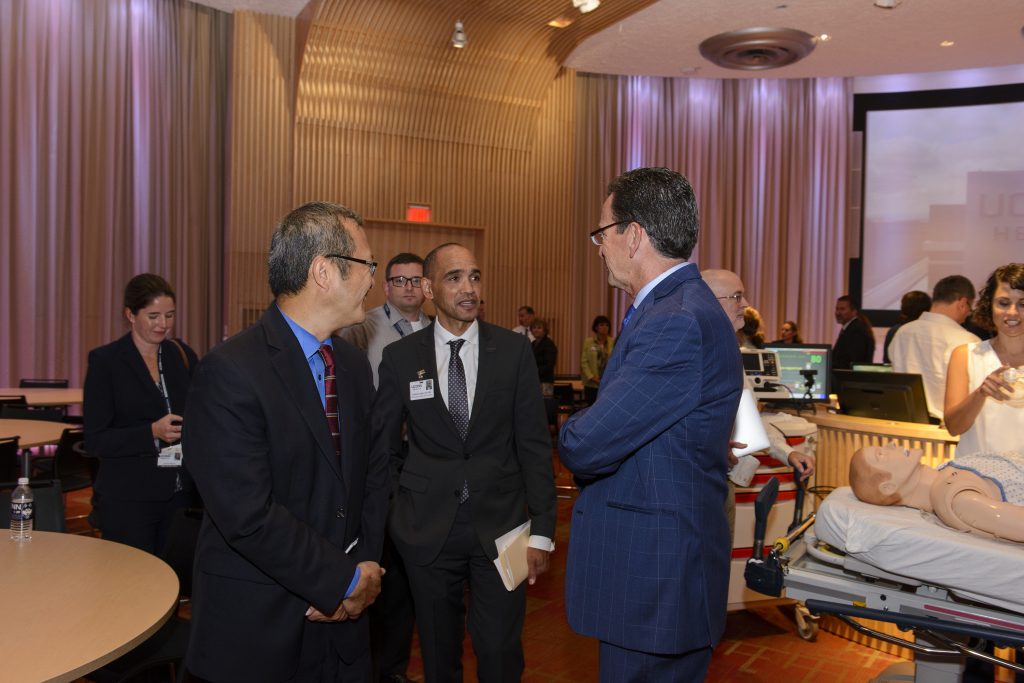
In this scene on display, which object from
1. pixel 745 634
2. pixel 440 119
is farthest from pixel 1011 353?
pixel 440 119

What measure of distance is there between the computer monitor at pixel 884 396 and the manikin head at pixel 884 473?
2115mm

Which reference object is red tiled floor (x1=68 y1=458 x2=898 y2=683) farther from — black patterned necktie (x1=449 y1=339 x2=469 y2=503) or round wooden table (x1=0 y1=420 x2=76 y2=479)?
round wooden table (x1=0 y1=420 x2=76 y2=479)

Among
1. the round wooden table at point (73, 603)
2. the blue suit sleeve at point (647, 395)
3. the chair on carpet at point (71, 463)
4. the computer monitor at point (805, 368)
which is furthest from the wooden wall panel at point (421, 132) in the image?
the blue suit sleeve at point (647, 395)

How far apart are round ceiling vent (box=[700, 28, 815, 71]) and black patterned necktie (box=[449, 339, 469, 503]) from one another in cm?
908

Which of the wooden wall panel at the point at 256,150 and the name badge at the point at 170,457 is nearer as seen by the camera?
the name badge at the point at 170,457

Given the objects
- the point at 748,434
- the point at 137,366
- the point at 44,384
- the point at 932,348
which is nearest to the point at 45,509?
the point at 137,366

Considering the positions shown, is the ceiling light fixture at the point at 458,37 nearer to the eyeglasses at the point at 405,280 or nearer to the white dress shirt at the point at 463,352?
the eyeglasses at the point at 405,280

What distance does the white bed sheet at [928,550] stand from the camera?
2541mm

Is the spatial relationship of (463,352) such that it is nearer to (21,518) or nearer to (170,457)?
(170,457)

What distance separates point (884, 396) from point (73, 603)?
4584mm

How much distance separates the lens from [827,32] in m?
10.9

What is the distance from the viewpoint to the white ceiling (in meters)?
9.92

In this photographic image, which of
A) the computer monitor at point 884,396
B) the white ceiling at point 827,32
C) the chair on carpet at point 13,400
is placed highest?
the white ceiling at point 827,32

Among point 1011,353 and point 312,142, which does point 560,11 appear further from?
point 1011,353
